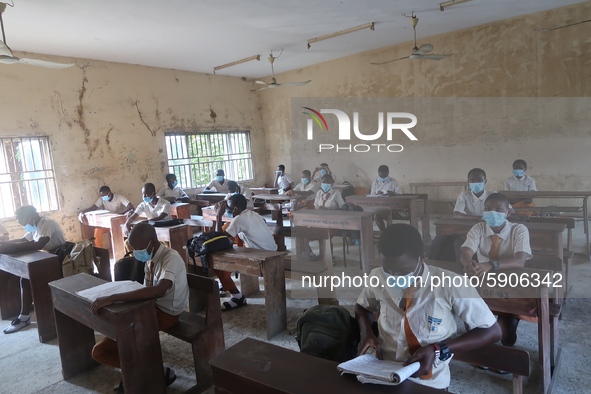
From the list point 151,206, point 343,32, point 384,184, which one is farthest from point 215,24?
point 384,184

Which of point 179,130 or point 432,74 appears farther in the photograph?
point 179,130

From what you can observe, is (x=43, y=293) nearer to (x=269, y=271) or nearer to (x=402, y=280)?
(x=269, y=271)

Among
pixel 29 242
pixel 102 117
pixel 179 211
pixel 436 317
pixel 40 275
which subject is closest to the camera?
pixel 436 317

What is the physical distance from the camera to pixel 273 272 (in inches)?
141

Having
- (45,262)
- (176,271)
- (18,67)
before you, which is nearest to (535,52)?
(176,271)

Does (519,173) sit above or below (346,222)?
above

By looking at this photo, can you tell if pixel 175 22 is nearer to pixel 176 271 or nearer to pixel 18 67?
pixel 18 67

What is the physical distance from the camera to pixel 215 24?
6594mm

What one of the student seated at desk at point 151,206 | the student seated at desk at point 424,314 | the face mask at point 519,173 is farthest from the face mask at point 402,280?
the face mask at point 519,173

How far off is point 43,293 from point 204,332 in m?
2.02

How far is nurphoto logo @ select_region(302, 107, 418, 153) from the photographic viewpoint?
9289 millimetres

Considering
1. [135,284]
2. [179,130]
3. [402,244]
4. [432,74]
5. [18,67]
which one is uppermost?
[18,67]

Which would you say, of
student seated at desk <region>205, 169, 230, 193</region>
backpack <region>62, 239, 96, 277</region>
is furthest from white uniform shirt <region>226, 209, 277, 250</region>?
student seated at desk <region>205, 169, 230, 193</region>

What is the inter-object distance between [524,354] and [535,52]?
7157mm
